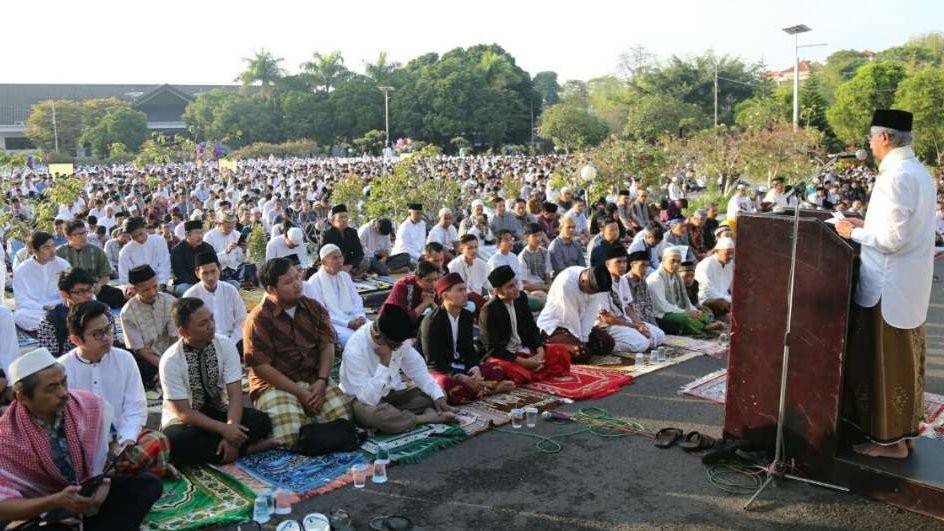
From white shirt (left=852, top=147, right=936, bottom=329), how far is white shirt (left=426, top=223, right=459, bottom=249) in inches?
282

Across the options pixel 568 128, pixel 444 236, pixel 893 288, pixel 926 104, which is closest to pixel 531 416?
pixel 893 288

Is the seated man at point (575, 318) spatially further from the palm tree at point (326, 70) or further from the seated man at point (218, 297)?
the palm tree at point (326, 70)

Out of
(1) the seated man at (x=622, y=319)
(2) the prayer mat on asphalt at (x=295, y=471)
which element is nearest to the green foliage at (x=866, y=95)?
(1) the seated man at (x=622, y=319)

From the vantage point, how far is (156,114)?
155 feet

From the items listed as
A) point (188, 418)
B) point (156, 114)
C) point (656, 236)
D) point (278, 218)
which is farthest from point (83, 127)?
point (188, 418)

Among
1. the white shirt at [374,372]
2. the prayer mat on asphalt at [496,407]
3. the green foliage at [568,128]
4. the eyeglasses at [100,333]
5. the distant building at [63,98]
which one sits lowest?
the prayer mat on asphalt at [496,407]

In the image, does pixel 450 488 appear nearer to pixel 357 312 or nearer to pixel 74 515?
pixel 74 515

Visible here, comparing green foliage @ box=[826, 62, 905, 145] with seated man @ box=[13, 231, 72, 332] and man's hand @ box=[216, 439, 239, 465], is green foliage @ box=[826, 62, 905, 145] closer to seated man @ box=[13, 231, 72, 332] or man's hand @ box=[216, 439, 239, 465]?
seated man @ box=[13, 231, 72, 332]

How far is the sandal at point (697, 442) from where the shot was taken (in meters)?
4.64

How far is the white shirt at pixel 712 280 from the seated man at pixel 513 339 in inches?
105

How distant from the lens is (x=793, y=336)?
417cm

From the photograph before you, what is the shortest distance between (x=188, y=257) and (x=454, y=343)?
407 cm

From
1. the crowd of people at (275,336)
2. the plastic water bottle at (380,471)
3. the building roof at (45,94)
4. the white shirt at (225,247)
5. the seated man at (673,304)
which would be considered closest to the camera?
the crowd of people at (275,336)

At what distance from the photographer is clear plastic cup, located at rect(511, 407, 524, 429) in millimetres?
5133
